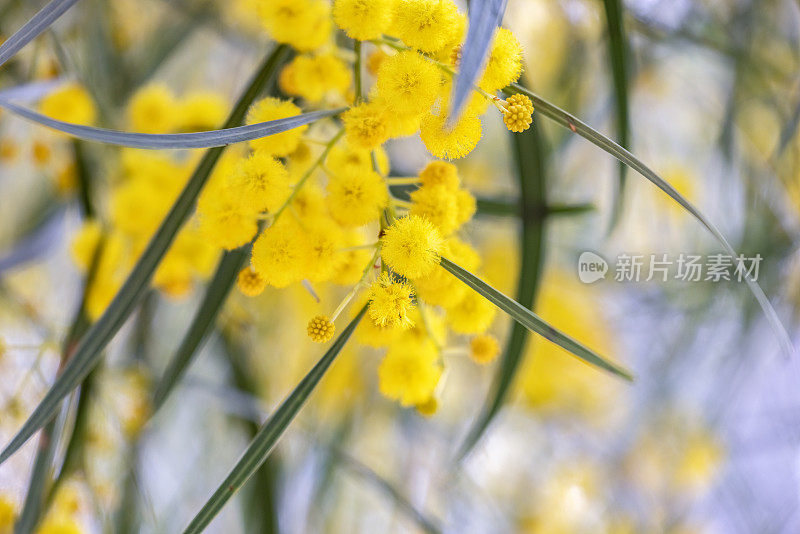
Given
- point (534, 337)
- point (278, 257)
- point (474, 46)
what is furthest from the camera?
point (534, 337)

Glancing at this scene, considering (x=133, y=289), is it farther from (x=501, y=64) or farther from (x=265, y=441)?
(x=501, y=64)

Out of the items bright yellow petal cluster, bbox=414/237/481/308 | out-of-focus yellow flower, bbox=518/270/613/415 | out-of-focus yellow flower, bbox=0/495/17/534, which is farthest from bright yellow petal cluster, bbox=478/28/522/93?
out-of-focus yellow flower, bbox=518/270/613/415

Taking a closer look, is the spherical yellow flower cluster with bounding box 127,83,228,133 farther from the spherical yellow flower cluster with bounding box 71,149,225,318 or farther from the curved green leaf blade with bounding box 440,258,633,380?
the curved green leaf blade with bounding box 440,258,633,380

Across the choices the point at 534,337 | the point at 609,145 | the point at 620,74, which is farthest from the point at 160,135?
the point at 534,337

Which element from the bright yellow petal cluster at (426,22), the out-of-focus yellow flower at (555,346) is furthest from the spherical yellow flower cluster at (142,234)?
the out-of-focus yellow flower at (555,346)

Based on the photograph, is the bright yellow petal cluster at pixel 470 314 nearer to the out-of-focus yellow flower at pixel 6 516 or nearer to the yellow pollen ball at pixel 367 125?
the yellow pollen ball at pixel 367 125

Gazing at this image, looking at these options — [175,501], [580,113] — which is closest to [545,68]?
[580,113]

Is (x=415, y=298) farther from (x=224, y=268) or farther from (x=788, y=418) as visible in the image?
(x=788, y=418)
